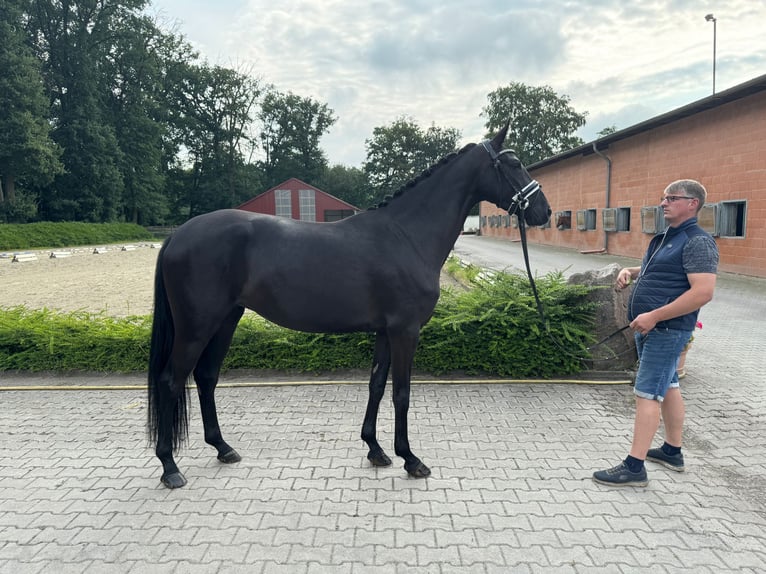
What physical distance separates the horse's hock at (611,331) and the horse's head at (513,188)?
2442 mm

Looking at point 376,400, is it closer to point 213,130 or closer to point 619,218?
A: point 619,218

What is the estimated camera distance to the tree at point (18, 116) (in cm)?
2964

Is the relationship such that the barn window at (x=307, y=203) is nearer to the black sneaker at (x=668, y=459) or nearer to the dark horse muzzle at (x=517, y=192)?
the dark horse muzzle at (x=517, y=192)

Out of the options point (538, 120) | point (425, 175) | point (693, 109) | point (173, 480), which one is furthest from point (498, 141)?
point (538, 120)

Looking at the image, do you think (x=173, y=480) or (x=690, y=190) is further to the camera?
(x=173, y=480)

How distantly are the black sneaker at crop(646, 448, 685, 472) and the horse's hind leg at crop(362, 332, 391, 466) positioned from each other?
186cm

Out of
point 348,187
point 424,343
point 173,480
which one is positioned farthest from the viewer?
point 348,187

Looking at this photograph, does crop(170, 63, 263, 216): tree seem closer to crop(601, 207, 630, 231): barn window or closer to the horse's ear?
crop(601, 207, 630, 231): barn window

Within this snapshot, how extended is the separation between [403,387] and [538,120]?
57.9 metres

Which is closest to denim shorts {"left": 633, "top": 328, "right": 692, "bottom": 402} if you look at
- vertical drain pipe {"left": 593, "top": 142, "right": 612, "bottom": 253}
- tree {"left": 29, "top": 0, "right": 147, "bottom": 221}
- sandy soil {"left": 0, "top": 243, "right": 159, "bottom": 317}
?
sandy soil {"left": 0, "top": 243, "right": 159, "bottom": 317}

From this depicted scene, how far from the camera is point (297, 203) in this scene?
45.7m

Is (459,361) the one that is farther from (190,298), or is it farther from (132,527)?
(132,527)

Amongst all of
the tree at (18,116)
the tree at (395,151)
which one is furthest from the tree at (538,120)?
the tree at (18,116)

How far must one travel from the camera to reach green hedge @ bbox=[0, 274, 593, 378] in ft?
17.2
